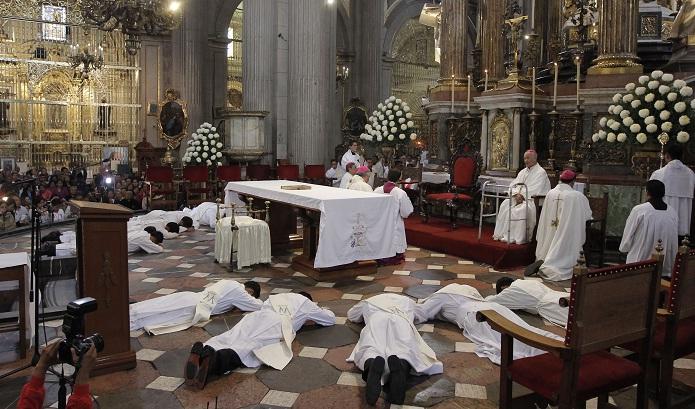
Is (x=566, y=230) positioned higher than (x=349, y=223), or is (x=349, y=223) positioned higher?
(x=349, y=223)

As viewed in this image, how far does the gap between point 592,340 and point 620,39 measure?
24.9 feet

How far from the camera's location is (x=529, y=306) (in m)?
5.88

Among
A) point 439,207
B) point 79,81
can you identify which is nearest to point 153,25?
point 439,207

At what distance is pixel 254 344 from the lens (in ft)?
14.9

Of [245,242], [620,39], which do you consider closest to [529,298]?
[245,242]

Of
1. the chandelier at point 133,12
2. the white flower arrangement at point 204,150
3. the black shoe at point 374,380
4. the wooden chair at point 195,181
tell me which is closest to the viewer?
the black shoe at point 374,380

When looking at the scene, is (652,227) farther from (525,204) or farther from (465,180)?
(465,180)

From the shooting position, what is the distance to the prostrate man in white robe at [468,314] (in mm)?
4820

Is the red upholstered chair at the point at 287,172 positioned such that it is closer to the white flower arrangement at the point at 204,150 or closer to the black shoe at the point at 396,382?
the white flower arrangement at the point at 204,150

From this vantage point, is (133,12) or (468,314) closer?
(468,314)

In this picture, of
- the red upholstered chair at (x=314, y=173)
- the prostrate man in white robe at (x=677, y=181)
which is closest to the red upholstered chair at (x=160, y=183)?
the red upholstered chair at (x=314, y=173)

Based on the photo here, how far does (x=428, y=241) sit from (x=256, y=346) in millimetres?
5586

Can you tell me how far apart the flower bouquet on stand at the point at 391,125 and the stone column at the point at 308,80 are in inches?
80.1

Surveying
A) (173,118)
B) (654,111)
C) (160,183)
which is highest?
(173,118)
